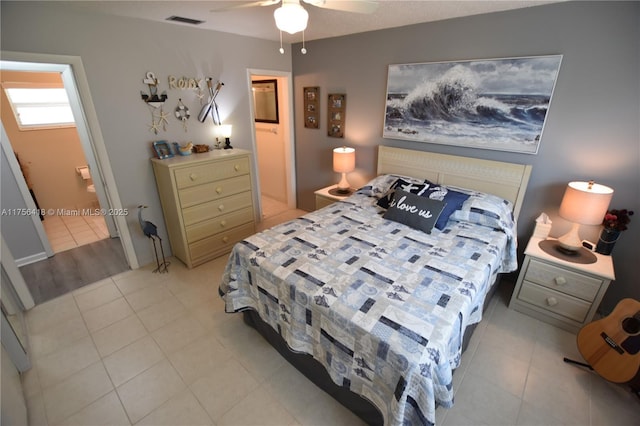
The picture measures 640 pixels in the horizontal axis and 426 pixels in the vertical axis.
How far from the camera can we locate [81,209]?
442 cm

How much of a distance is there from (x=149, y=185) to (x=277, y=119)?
81.6 inches

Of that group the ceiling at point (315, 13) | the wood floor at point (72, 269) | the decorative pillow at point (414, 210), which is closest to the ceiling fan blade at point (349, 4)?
the ceiling at point (315, 13)

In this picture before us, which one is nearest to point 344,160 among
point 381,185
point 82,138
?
point 381,185

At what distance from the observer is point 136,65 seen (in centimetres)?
259

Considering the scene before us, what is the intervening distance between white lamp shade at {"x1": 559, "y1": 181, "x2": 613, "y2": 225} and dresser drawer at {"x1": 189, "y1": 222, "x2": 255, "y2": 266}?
119 inches

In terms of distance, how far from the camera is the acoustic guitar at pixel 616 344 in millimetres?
1589

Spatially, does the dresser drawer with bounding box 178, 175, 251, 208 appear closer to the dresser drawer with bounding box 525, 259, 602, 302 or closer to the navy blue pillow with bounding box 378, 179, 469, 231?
the navy blue pillow with bounding box 378, 179, 469, 231

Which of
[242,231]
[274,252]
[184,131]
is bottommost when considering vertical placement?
[242,231]

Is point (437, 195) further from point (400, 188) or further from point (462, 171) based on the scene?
point (462, 171)

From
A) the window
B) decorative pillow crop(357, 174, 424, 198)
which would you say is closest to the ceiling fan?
decorative pillow crop(357, 174, 424, 198)

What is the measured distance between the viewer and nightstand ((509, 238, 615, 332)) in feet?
6.59

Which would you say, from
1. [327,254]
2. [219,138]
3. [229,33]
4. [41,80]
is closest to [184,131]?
[219,138]

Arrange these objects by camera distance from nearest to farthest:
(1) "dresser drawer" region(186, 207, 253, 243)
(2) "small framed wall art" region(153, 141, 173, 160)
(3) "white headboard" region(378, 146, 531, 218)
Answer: (3) "white headboard" region(378, 146, 531, 218) → (2) "small framed wall art" region(153, 141, 173, 160) → (1) "dresser drawer" region(186, 207, 253, 243)

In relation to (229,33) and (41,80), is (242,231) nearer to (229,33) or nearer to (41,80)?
(229,33)
